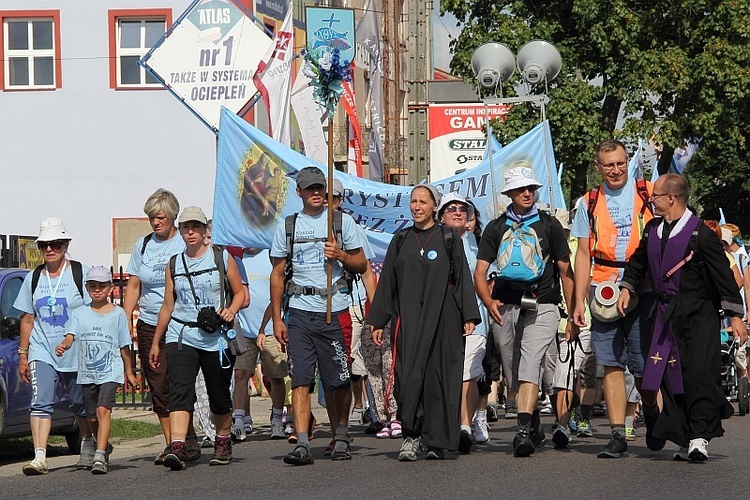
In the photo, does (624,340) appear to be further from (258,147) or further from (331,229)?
(258,147)

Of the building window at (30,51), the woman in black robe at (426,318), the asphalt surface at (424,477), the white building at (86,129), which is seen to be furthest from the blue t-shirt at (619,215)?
the building window at (30,51)

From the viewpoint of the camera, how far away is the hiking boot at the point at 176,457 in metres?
10.8

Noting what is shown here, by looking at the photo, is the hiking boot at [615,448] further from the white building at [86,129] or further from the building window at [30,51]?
the building window at [30,51]

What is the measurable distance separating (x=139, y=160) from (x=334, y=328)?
21.6 meters

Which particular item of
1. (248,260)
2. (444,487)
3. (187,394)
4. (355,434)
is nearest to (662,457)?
(444,487)

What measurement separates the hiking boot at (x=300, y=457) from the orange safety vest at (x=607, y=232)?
2311 mm

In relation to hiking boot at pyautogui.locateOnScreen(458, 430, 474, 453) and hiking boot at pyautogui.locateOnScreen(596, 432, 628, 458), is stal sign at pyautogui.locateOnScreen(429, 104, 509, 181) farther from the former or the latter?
hiking boot at pyautogui.locateOnScreen(596, 432, 628, 458)

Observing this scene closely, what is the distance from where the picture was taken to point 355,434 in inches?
567

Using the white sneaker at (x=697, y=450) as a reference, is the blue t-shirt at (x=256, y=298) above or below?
above

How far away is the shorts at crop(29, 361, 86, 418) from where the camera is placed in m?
11.3

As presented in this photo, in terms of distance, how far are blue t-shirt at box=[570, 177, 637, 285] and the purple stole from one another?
40cm

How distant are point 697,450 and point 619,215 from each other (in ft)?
5.69

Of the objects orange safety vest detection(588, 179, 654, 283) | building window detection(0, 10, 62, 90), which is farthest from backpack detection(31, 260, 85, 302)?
building window detection(0, 10, 62, 90)

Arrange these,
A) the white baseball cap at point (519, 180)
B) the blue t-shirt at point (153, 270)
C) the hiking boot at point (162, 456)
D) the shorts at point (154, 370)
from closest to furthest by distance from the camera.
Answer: the hiking boot at point (162, 456) < the white baseball cap at point (519, 180) < the blue t-shirt at point (153, 270) < the shorts at point (154, 370)
